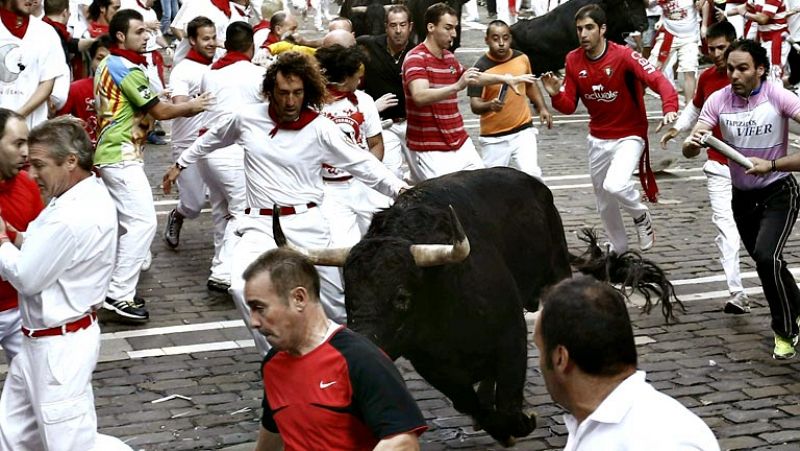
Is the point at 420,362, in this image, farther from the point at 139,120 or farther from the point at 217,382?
the point at 139,120

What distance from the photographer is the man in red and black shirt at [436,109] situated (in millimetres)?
11102

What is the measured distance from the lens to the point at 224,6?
1554 cm

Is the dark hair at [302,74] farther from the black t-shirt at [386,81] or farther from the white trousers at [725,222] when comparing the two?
the white trousers at [725,222]

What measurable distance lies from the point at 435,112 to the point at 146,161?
21.9 ft

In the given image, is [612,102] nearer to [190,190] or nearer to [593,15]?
[593,15]

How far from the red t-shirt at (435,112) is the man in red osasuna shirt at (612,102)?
2.79 feet

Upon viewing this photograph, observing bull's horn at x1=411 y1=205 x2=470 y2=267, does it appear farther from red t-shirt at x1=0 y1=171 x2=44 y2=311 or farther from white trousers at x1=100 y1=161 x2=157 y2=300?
white trousers at x1=100 y1=161 x2=157 y2=300

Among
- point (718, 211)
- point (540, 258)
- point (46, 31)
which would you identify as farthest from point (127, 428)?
point (718, 211)

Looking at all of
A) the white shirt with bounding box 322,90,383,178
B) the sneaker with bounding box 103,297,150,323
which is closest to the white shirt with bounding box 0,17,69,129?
the sneaker with bounding box 103,297,150,323

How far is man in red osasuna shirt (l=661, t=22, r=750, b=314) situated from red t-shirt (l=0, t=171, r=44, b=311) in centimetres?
533

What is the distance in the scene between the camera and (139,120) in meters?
10.6

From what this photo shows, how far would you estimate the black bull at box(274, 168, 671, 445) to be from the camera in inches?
266

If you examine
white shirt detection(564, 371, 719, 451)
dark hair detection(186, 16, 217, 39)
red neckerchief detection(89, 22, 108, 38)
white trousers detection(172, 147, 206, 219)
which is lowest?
white trousers detection(172, 147, 206, 219)

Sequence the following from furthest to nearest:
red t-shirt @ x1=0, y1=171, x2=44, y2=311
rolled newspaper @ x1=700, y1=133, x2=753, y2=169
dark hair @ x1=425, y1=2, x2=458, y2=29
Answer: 1. dark hair @ x1=425, y1=2, x2=458, y2=29
2. rolled newspaper @ x1=700, y1=133, x2=753, y2=169
3. red t-shirt @ x1=0, y1=171, x2=44, y2=311
